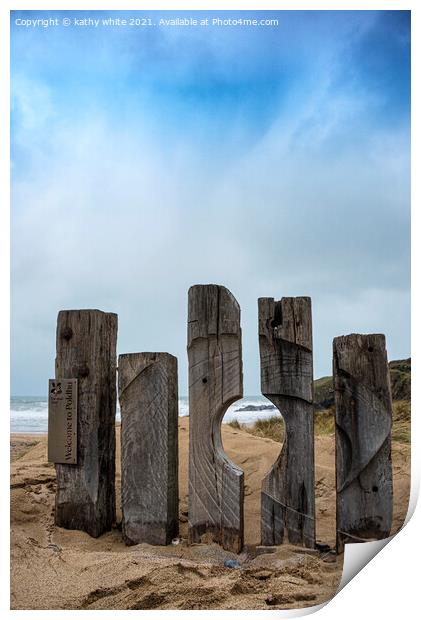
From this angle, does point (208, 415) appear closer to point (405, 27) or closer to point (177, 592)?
point (177, 592)

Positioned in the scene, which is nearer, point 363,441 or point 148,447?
point 363,441

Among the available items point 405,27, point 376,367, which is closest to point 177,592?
point 376,367

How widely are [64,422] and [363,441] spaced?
2.00 metres

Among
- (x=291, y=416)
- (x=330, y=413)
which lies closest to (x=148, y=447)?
(x=291, y=416)

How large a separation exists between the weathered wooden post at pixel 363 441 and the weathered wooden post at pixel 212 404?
25.0 inches

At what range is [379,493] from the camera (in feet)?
13.2

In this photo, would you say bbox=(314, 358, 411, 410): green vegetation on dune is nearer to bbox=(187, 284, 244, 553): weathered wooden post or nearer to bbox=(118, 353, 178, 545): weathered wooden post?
bbox=(187, 284, 244, 553): weathered wooden post

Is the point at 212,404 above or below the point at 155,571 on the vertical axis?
above

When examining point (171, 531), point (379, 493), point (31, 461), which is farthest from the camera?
point (31, 461)

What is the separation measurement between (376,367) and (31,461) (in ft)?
11.9

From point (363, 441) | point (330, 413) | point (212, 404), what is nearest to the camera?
point (363, 441)

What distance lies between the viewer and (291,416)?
414 cm

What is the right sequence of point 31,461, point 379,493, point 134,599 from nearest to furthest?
point 134,599, point 379,493, point 31,461

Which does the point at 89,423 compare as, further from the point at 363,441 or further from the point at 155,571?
the point at 363,441
